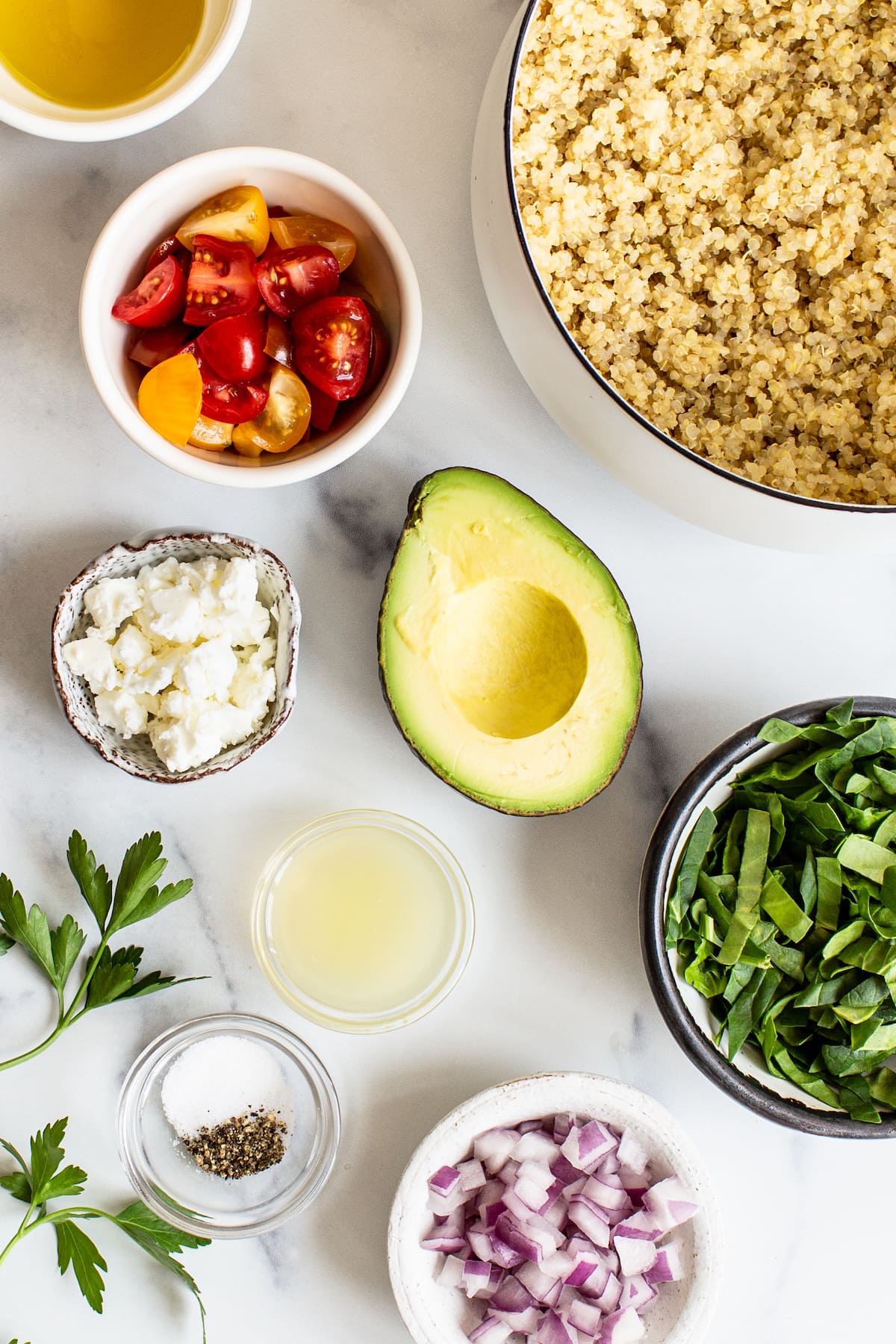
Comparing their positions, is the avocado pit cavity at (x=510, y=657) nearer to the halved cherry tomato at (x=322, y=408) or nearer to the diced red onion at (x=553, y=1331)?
the halved cherry tomato at (x=322, y=408)

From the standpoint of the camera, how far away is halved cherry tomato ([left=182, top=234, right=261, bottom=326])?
3.10 feet

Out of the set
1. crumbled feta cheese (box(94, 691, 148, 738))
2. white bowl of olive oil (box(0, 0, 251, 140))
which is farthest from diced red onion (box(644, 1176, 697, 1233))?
white bowl of olive oil (box(0, 0, 251, 140))

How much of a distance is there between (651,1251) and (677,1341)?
93 millimetres

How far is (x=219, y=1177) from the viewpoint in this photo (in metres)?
1.19

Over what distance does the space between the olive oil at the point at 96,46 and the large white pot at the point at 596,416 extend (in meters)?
0.30

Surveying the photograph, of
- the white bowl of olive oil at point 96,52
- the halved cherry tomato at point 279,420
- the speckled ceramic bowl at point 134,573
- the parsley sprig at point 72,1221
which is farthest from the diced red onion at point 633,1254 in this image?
the white bowl of olive oil at point 96,52

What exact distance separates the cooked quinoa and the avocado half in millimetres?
177

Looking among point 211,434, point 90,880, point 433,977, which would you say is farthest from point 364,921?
point 211,434

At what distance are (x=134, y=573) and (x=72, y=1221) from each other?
710 millimetres

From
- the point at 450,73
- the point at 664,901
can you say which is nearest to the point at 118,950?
the point at 664,901

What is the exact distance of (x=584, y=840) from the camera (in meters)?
1.17

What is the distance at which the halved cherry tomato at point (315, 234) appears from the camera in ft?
3.20

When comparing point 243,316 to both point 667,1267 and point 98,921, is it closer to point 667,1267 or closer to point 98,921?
point 98,921

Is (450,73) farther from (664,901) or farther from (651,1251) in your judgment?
(651,1251)
